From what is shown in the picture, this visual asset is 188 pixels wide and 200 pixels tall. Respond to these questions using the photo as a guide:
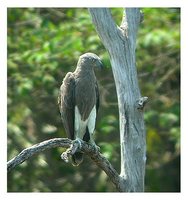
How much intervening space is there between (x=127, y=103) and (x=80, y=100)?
2.21ft

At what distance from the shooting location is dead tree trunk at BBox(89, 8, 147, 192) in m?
6.45

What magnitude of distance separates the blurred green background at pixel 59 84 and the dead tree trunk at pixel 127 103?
3029 millimetres

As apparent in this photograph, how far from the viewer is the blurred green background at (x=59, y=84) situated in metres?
10.4

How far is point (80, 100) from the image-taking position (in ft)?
22.8

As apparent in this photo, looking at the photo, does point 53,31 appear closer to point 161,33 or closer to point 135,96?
point 161,33

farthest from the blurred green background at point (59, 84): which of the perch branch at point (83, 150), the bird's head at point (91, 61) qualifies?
the perch branch at point (83, 150)

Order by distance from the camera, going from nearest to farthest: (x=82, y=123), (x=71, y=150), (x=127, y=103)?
(x=71, y=150) < (x=127, y=103) < (x=82, y=123)

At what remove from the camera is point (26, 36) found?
11234mm

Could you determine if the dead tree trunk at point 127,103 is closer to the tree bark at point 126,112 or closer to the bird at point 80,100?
the tree bark at point 126,112

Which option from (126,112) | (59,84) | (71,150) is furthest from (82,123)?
(59,84)

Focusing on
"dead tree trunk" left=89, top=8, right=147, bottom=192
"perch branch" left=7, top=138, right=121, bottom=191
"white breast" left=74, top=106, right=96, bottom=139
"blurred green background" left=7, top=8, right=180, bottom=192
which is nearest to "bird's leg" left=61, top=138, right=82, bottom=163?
"perch branch" left=7, top=138, right=121, bottom=191

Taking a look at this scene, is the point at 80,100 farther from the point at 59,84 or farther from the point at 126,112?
the point at 59,84

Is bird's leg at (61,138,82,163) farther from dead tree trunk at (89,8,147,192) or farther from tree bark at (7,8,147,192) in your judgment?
dead tree trunk at (89,8,147,192)
